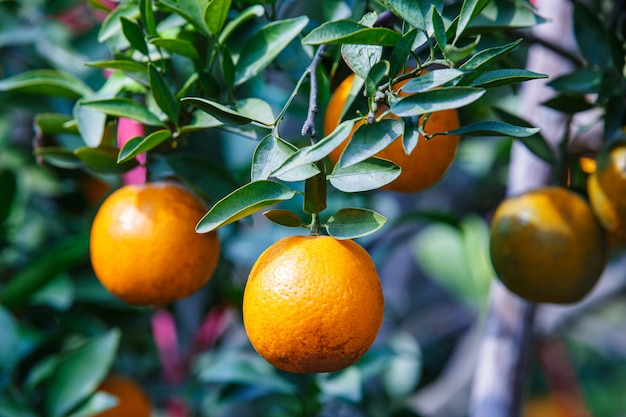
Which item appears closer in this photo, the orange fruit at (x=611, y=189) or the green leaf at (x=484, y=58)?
the green leaf at (x=484, y=58)

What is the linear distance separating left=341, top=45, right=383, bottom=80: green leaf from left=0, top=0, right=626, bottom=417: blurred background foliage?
4.7 inches

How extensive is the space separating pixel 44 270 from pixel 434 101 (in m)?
0.64

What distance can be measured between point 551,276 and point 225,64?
1.20 feet

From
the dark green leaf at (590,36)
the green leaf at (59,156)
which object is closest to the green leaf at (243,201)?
the green leaf at (59,156)

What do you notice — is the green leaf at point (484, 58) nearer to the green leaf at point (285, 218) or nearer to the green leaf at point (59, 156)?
the green leaf at point (285, 218)

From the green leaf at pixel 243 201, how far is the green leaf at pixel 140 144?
11 centimetres

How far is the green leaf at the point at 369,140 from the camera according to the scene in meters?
0.47

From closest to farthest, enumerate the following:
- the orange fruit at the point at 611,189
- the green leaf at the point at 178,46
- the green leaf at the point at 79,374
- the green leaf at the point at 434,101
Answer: the green leaf at the point at 434,101 < the green leaf at the point at 178,46 < the orange fruit at the point at 611,189 < the green leaf at the point at 79,374

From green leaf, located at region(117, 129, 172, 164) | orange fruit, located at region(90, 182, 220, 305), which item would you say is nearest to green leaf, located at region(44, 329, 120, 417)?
orange fruit, located at region(90, 182, 220, 305)

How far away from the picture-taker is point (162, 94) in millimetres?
586

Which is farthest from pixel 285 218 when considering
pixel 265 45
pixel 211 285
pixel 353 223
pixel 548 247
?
pixel 211 285

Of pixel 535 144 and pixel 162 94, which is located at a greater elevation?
pixel 162 94

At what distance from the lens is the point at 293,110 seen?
40.2 inches

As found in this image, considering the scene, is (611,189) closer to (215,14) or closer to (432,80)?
(432,80)
